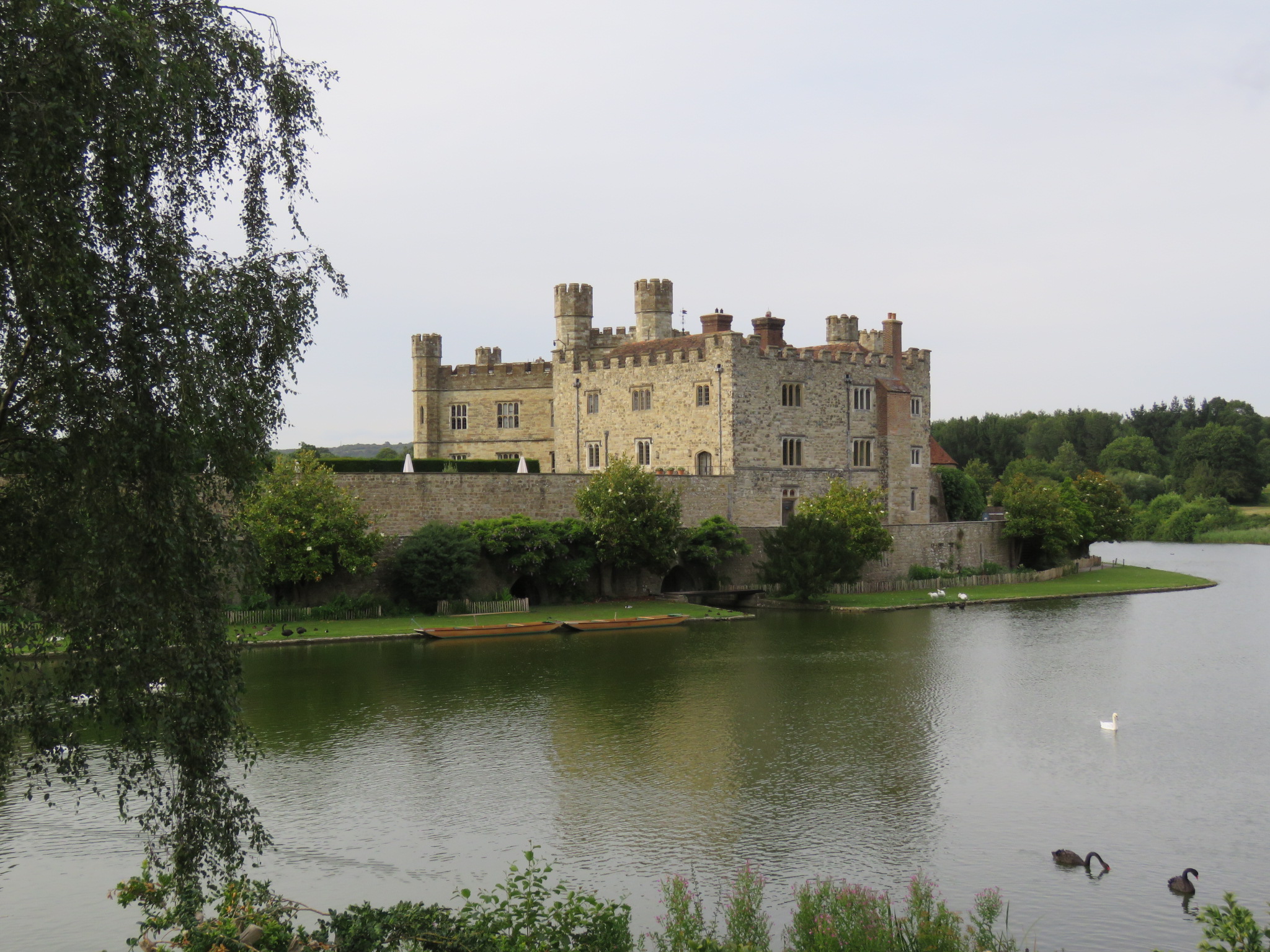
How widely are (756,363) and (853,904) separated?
41650 millimetres

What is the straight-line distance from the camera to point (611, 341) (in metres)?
63.9

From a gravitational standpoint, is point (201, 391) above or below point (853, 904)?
above

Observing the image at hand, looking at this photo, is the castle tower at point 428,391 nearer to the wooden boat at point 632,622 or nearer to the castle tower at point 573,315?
the castle tower at point 573,315

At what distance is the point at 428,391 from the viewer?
6319 centimetres

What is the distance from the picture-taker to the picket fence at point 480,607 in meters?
45.3

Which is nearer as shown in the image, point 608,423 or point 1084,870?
point 1084,870

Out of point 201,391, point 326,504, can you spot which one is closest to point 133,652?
point 201,391

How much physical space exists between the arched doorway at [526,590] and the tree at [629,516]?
3005mm

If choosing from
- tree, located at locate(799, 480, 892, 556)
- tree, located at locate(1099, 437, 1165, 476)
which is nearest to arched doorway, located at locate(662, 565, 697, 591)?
tree, located at locate(799, 480, 892, 556)

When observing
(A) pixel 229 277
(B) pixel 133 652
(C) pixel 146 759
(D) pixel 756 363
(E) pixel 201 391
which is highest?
(D) pixel 756 363

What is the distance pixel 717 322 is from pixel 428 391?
16876 millimetres

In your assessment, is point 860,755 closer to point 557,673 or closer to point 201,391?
point 557,673

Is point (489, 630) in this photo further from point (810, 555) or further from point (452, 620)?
point (810, 555)

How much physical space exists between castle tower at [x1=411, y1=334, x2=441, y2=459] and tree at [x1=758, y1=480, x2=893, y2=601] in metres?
19.7
